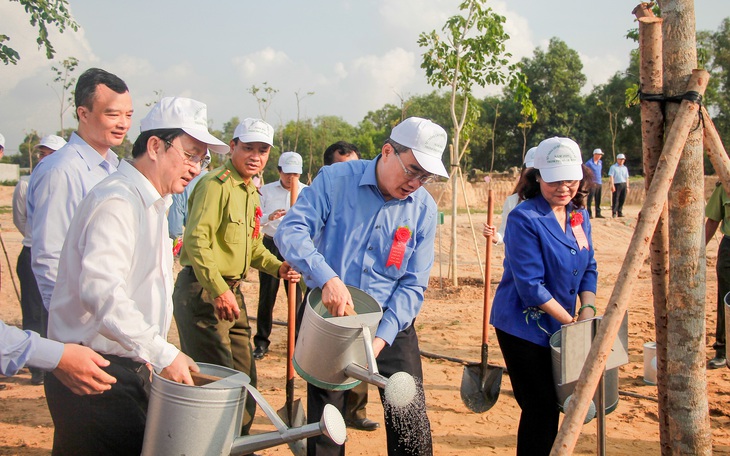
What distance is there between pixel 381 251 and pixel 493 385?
A: 2.25 m

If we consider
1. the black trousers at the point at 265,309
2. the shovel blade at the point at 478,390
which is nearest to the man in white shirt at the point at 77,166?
the shovel blade at the point at 478,390

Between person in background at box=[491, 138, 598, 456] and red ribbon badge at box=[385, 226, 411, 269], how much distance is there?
581 millimetres

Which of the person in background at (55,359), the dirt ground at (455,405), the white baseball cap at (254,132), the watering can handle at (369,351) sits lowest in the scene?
the dirt ground at (455,405)

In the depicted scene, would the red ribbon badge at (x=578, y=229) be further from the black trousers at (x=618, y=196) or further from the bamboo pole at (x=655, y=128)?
the black trousers at (x=618, y=196)

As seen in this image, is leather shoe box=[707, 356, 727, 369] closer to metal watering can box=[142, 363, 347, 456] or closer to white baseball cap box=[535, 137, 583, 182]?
white baseball cap box=[535, 137, 583, 182]

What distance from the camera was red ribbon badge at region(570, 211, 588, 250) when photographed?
3392mm

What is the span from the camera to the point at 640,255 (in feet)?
7.36

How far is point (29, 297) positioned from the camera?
5.55m

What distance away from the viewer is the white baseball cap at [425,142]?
2828 millimetres

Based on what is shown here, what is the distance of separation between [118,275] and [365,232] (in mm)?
1320

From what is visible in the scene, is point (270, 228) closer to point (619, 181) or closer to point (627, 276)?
point (627, 276)

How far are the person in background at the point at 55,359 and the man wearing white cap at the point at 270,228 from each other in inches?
163

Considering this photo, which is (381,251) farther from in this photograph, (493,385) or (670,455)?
(493,385)

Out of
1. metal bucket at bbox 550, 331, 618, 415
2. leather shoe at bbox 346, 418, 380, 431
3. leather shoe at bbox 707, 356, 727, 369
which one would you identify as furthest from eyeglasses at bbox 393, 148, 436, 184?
leather shoe at bbox 707, 356, 727, 369
